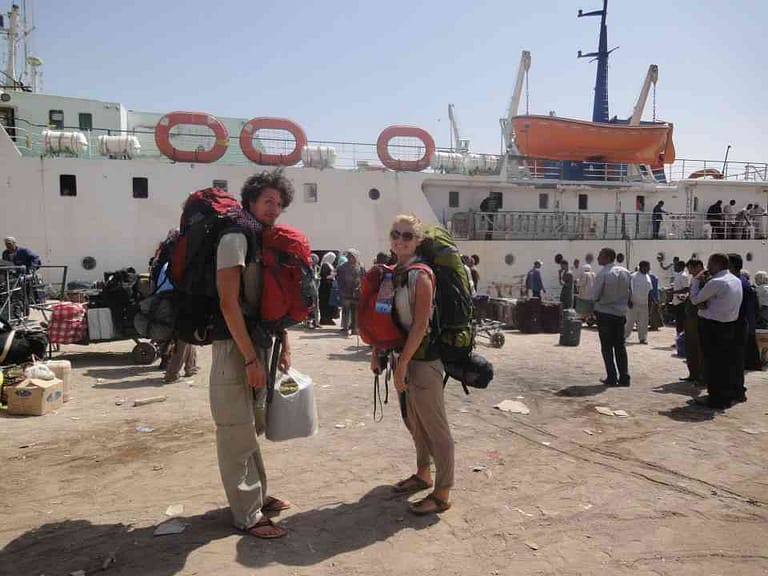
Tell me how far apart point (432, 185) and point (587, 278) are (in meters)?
9.88

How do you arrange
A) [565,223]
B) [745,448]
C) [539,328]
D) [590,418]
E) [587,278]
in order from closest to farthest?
[745,448]
[590,418]
[587,278]
[539,328]
[565,223]

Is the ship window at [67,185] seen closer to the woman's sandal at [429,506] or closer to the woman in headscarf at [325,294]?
the woman in headscarf at [325,294]

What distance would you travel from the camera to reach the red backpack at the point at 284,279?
279cm

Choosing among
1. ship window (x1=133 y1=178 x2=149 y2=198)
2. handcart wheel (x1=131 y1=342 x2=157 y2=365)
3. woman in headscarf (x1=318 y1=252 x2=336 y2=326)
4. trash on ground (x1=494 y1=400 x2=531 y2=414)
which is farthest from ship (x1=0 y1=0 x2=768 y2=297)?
trash on ground (x1=494 y1=400 x2=531 y2=414)

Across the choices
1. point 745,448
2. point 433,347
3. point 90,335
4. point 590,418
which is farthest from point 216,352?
point 90,335

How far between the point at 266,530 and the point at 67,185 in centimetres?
1578

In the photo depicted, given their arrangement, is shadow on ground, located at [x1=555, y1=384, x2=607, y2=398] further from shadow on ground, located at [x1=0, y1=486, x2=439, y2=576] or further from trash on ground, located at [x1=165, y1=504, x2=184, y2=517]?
trash on ground, located at [x1=165, y1=504, x2=184, y2=517]

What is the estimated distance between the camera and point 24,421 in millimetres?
4934

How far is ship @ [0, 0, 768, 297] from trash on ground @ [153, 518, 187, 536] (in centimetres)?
1452

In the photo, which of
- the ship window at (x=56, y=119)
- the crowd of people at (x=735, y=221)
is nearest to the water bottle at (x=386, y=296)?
the ship window at (x=56, y=119)

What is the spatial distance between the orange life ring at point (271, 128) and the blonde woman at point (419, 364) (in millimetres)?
15120

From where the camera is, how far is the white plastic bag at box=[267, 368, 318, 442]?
9.89ft

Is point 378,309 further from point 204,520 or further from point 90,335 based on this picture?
point 90,335

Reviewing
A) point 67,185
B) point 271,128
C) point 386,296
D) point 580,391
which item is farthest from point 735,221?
point 67,185
